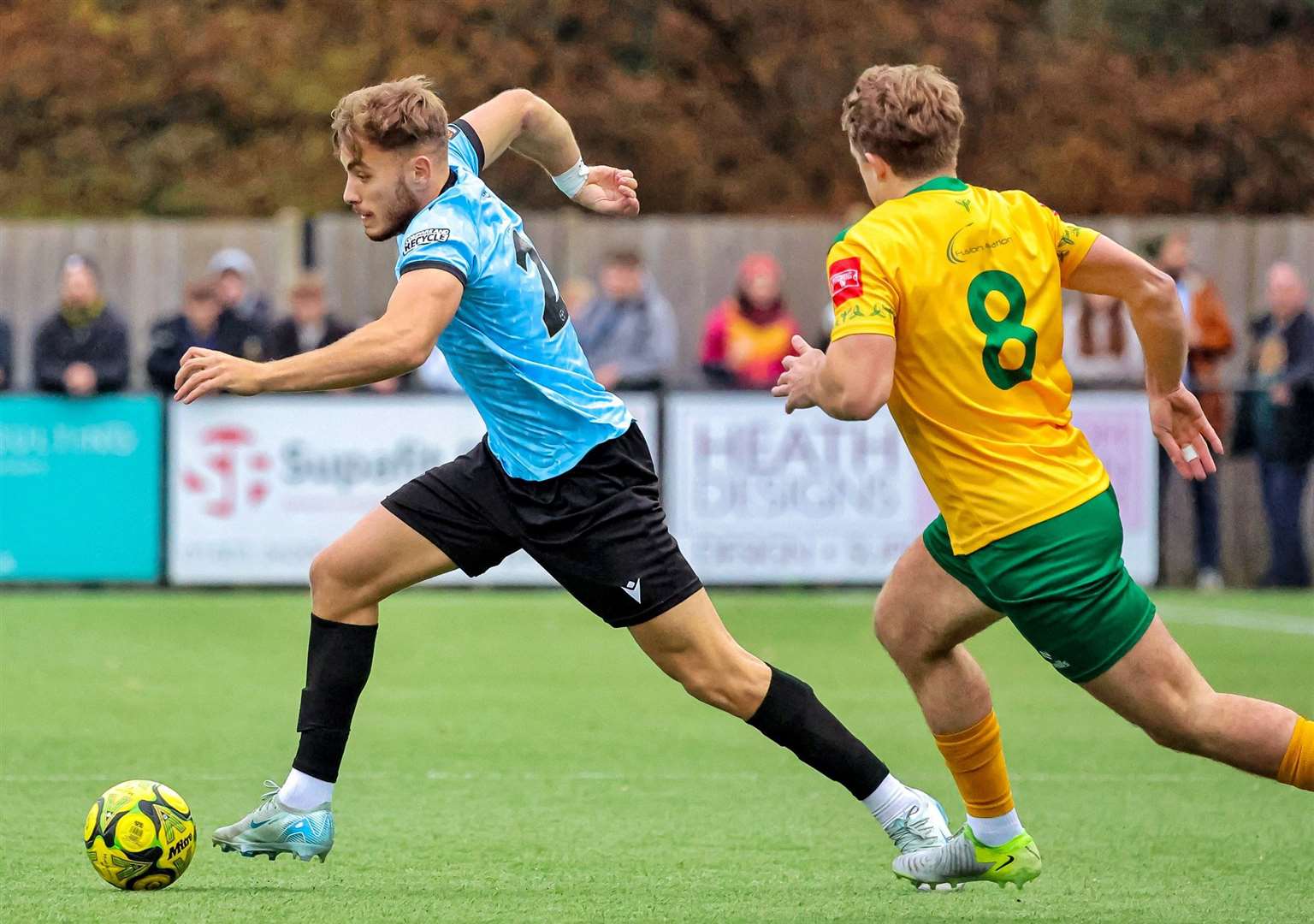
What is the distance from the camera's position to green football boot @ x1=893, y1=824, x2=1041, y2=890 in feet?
18.9

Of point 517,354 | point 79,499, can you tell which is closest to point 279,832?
point 517,354

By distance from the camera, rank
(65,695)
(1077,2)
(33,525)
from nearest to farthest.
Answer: (65,695)
(33,525)
(1077,2)

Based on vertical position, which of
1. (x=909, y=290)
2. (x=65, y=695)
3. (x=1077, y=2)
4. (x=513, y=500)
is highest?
(x=1077, y=2)

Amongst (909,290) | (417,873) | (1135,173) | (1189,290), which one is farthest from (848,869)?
(1135,173)

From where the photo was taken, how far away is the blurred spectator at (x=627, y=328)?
15078 mm

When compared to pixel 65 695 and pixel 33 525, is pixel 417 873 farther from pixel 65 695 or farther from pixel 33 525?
pixel 33 525

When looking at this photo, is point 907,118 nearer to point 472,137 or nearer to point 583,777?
point 472,137

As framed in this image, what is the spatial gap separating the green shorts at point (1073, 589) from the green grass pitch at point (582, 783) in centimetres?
79

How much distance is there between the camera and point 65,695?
9602 millimetres

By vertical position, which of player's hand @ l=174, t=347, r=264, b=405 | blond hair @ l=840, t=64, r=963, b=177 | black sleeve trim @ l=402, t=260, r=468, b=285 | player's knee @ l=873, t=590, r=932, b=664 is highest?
blond hair @ l=840, t=64, r=963, b=177

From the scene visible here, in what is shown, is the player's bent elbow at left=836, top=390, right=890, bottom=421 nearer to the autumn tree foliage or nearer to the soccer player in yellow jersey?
the soccer player in yellow jersey

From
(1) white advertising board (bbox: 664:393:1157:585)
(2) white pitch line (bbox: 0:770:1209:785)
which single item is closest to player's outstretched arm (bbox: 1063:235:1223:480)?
(2) white pitch line (bbox: 0:770:1209:785)

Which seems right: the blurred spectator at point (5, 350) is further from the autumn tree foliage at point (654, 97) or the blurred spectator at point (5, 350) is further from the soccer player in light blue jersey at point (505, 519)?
the soccer player in light blue jersey at point (505, 519)

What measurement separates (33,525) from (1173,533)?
7.48 metres
